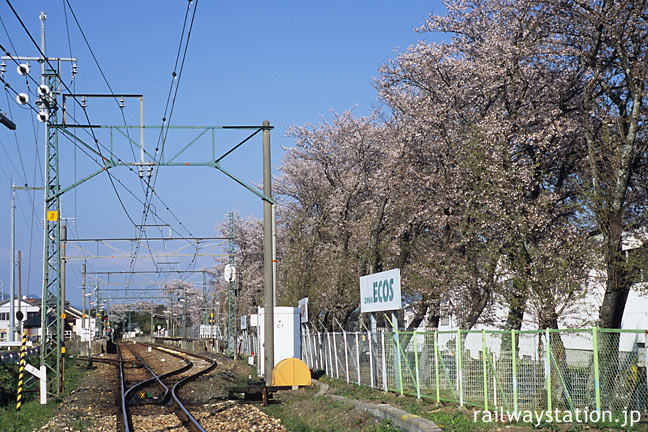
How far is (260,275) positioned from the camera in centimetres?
5566

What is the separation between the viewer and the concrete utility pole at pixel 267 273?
2292cm

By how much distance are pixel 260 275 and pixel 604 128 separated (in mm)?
41181

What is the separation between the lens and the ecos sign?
18.4 meters

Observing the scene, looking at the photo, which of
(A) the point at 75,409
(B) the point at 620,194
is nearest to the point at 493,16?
(B) the point at 620,194

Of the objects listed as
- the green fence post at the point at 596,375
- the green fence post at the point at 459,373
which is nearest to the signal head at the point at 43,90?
the green fence post at the point at 459,373

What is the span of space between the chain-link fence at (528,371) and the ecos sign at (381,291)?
86 cm

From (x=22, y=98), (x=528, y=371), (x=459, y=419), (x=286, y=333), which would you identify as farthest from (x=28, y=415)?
(x=528, y=371)

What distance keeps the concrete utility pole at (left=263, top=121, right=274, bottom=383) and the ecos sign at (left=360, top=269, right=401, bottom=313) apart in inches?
135

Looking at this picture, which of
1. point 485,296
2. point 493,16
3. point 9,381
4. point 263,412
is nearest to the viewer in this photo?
point 263,412

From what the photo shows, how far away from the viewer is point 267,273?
23391mm

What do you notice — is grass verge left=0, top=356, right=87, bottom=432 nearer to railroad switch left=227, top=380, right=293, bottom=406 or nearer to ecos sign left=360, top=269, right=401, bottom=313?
railroad switch left=227, top=380, right=293, bottom=406

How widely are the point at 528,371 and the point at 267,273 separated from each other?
11109mm

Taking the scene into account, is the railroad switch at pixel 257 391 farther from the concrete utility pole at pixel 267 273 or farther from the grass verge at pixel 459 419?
the concrete utility pole at pixel 267 273

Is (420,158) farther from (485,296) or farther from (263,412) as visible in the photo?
(263,412)
